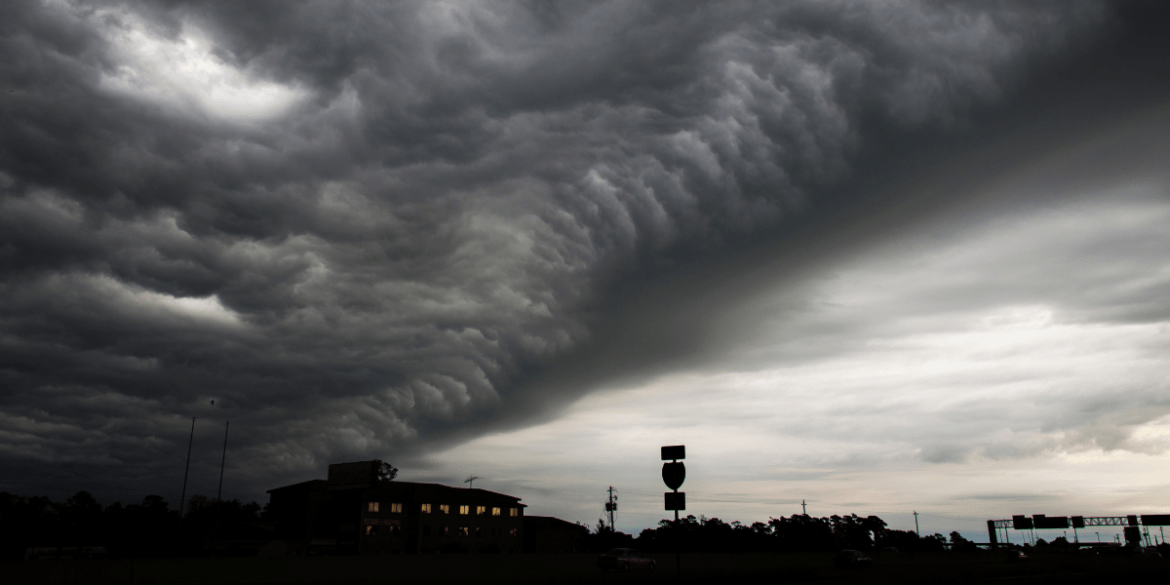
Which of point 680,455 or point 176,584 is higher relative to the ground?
point 680,455

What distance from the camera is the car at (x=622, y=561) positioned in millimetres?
43394

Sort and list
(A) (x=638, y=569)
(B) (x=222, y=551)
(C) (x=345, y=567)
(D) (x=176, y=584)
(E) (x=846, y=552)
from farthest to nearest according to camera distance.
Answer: (B) (x=222, y=551)
(E) (x=846, y=552)
(A) (x=638, y=569)
(C) (x=345, y=567)
(D) (x=176, y=584)

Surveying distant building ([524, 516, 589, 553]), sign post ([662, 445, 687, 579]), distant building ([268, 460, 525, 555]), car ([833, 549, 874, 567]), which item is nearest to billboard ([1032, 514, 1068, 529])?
distant building ([524, 516, 589, 553])

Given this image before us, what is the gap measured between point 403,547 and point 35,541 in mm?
59676

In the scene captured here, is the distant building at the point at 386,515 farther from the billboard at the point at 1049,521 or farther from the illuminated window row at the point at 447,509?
the billboard at the point at 1049,521

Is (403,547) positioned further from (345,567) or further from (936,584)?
(936,584)

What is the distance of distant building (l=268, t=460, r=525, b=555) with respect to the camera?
110 metres

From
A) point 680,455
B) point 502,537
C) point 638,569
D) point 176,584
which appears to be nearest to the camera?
point 680,455

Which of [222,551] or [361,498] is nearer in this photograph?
[222,551]

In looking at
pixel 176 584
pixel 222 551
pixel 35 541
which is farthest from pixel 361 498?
pixel 176 584

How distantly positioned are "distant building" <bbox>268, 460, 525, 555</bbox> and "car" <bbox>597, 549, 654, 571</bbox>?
65802 millimetres

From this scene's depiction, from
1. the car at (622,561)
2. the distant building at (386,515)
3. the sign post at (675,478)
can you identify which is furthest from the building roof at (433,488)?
the sign post at (675,478)

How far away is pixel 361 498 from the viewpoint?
113312 mm

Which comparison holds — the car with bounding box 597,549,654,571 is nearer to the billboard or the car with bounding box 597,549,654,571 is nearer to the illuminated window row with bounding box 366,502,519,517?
the illuminated window row with bounding box 366,502,519,517
